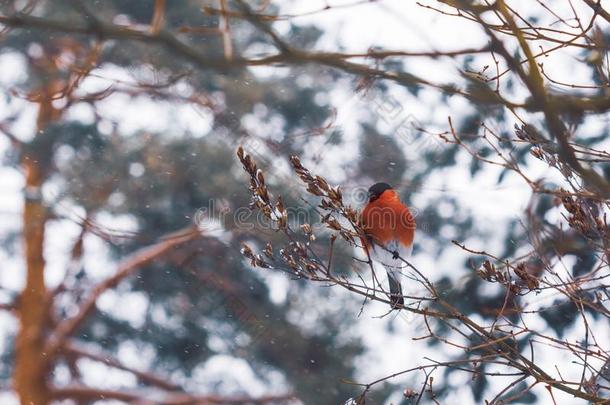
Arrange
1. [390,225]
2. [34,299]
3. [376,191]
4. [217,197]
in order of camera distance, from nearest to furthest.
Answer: [390,225]
[376,191]
[217,197]
[34,299]

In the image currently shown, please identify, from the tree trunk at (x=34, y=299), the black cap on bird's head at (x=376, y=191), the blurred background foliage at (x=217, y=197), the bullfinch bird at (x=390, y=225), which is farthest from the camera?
the tree trunk at (x=34, y=299)

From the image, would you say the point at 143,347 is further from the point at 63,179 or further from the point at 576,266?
the point at 576,266

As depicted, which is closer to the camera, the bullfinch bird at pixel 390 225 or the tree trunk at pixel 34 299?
the bullfinch bird at pixel 390 225

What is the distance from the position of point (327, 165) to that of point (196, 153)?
0.99m

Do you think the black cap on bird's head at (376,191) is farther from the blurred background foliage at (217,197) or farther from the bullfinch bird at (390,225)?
the blurred background foliage at (217,197)

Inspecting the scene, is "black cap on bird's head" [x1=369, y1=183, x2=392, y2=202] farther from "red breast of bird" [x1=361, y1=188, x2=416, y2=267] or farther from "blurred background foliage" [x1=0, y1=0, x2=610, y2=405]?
"blurred background foliage" [x1=0, y1=0, x2=610, y2=405]

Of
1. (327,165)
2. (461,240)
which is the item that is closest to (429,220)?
(461,240)

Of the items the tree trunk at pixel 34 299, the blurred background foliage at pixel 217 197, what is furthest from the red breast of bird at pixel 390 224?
the tree trunk at pixel 34 299

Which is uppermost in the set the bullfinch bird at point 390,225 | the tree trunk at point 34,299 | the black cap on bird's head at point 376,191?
→ the tree trunk at point 34,299

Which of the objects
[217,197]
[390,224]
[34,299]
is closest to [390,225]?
[390,224]

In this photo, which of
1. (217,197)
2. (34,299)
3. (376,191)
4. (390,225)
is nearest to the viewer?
(390,225)

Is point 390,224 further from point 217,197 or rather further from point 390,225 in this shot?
point 217,197

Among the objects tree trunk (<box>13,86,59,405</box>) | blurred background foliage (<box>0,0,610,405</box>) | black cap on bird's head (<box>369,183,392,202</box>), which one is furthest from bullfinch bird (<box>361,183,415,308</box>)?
tree trunk (<box>13,86,59,405</box>)

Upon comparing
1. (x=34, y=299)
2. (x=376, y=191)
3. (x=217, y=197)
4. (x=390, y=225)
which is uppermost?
(x=217, y=197)
